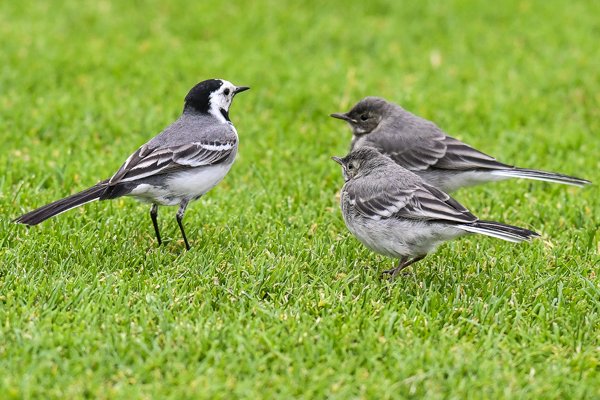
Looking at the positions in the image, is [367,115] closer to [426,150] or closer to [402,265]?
[426,150]

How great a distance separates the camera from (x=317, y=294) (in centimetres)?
636

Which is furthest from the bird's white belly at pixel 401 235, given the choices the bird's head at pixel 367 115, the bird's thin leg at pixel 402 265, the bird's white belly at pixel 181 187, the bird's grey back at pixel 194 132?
the bird's head at pixel 367 115

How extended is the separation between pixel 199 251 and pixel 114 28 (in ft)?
23.4

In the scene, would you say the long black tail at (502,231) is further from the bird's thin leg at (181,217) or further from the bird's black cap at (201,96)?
the bird's black cap at (201,96)

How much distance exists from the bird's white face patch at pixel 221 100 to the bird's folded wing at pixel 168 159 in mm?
524

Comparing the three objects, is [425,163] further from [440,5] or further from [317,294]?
[440,5]

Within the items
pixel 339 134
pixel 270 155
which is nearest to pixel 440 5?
pixel 339 134

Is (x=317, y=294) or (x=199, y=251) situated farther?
(x=199, y=251)

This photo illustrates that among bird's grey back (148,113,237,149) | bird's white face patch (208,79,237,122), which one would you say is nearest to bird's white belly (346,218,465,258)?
bird's grey back (148,113,237,149)

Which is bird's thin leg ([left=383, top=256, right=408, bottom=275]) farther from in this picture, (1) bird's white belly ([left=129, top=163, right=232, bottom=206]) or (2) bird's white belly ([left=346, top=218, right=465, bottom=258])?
(1) bird's white belly ([left=129, top=163, right=232, bottom=206])

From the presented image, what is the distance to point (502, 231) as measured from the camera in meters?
6.00

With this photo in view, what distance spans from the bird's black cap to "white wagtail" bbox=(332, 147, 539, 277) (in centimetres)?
163

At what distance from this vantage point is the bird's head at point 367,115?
8930 mm

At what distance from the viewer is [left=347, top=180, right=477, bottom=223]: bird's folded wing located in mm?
6363
